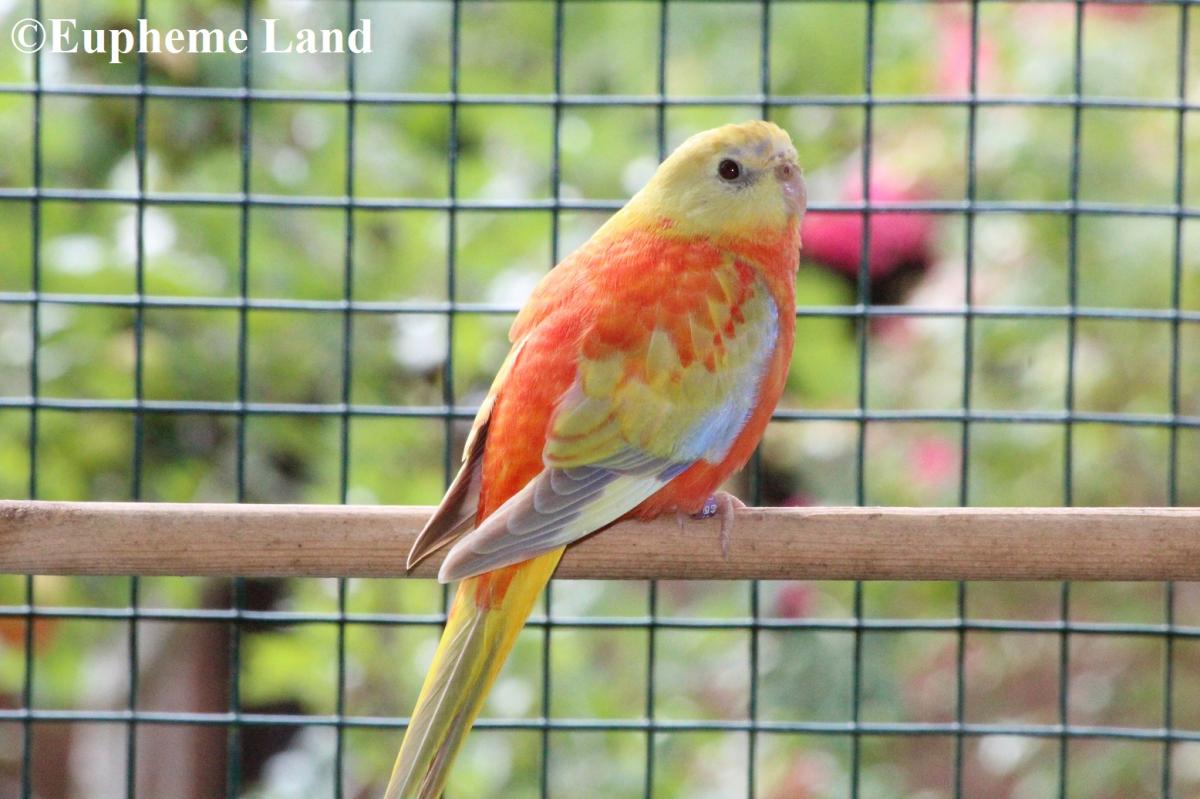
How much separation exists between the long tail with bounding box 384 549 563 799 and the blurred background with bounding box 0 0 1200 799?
3.05 ft

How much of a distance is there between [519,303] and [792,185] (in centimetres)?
98

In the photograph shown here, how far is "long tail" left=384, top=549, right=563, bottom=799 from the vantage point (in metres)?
1.89

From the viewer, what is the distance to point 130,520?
6.65ft

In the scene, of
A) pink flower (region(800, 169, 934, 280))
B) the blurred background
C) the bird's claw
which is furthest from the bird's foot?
pink flower (region(800, 169, 934, 280))

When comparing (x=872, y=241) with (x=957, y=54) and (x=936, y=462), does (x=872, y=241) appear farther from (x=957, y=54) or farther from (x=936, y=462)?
(x=936, y=462)

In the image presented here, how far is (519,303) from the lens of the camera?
319 centimetres

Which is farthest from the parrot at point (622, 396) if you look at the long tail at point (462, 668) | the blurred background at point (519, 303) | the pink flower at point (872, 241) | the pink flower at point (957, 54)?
the pink flower at point (872, 241)

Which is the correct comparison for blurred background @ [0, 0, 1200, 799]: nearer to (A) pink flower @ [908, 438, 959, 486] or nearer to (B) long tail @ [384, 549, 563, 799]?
(A) pink flower @ [908, 438, 959, 486]

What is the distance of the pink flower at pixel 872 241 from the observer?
3.75 meters

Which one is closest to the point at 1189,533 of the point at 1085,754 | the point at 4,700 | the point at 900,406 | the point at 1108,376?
the point at 1108,376

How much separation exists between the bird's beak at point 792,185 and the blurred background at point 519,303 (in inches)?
24.5

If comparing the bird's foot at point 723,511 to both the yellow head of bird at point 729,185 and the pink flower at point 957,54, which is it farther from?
the pink flower at point 957,54

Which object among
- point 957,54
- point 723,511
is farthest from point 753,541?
point 957,54

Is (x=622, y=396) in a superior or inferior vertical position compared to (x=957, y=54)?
inferior
